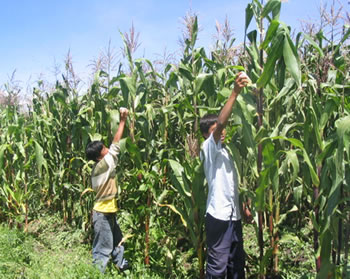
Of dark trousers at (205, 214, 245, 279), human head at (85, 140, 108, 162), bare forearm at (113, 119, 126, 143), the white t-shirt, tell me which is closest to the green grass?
dark trousers at (205, 214, 245, 279)

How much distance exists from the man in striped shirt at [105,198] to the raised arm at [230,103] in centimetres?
127

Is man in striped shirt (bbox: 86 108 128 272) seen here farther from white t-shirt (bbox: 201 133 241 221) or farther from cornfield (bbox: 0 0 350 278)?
white t-shirt (bbox: 201 133 241 221)

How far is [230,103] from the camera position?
94.8 inches

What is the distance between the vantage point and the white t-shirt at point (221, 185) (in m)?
2.69

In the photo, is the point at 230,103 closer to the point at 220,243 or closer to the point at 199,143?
the point at 199,143

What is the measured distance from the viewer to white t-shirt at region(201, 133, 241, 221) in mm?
2688

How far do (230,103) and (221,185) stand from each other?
2.14ft

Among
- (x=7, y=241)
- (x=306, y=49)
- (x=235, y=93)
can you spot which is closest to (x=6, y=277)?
(x=7, y=241)

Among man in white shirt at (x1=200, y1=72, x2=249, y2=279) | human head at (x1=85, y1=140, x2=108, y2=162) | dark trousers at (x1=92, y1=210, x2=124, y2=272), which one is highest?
human head at (x1=85, y1=140, x2=108, y2=162)

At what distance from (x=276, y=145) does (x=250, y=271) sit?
51.0 inches

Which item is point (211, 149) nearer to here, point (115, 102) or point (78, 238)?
point (115, 102)

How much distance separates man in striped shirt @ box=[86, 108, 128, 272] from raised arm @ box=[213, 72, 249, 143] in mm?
1265

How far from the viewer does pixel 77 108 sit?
4.57 meters

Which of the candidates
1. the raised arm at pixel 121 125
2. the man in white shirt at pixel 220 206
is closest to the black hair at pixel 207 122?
the man in white shirt at pixel 220 206
